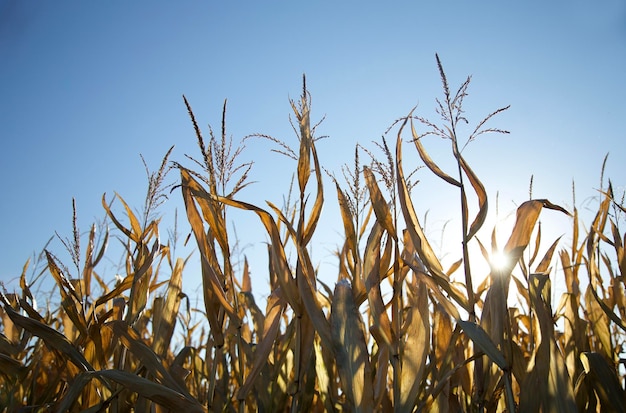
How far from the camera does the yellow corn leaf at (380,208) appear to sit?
163 cm

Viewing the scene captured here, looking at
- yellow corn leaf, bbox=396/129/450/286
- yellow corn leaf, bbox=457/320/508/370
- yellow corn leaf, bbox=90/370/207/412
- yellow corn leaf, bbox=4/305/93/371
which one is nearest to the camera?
yellow corn leaf, bbox=457/320/508/370

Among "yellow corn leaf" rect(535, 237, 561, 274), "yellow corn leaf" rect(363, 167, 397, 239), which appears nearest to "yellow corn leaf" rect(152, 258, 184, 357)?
"yellow corn leaf" rect(363, 167, 397, 239)

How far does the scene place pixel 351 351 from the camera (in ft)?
4.65

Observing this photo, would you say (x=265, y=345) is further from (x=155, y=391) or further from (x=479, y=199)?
(x=479, y=199)

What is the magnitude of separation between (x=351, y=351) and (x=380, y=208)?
52 cm

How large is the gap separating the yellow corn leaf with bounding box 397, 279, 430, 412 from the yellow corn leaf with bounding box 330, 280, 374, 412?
4.1 inches

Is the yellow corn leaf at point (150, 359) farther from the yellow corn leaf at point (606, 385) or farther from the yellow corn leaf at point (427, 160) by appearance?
the yellow corn leaf at point (606, 385)

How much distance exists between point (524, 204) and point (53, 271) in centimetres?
182

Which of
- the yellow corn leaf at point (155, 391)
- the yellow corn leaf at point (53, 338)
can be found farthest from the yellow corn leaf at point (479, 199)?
the yellow corn leaf at point (53, 338)

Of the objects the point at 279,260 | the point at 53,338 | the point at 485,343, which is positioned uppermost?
the point at 279,260

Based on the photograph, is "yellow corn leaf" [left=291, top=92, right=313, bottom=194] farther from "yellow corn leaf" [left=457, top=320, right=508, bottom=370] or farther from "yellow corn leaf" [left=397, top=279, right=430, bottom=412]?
"yellow corn leaf" [left=457, top=320, right=508, bottom=370]

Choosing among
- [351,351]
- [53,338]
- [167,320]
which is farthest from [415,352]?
[53,338]

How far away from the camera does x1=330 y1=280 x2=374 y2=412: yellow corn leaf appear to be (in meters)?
1.37

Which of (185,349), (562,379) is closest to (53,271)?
(185,349)
